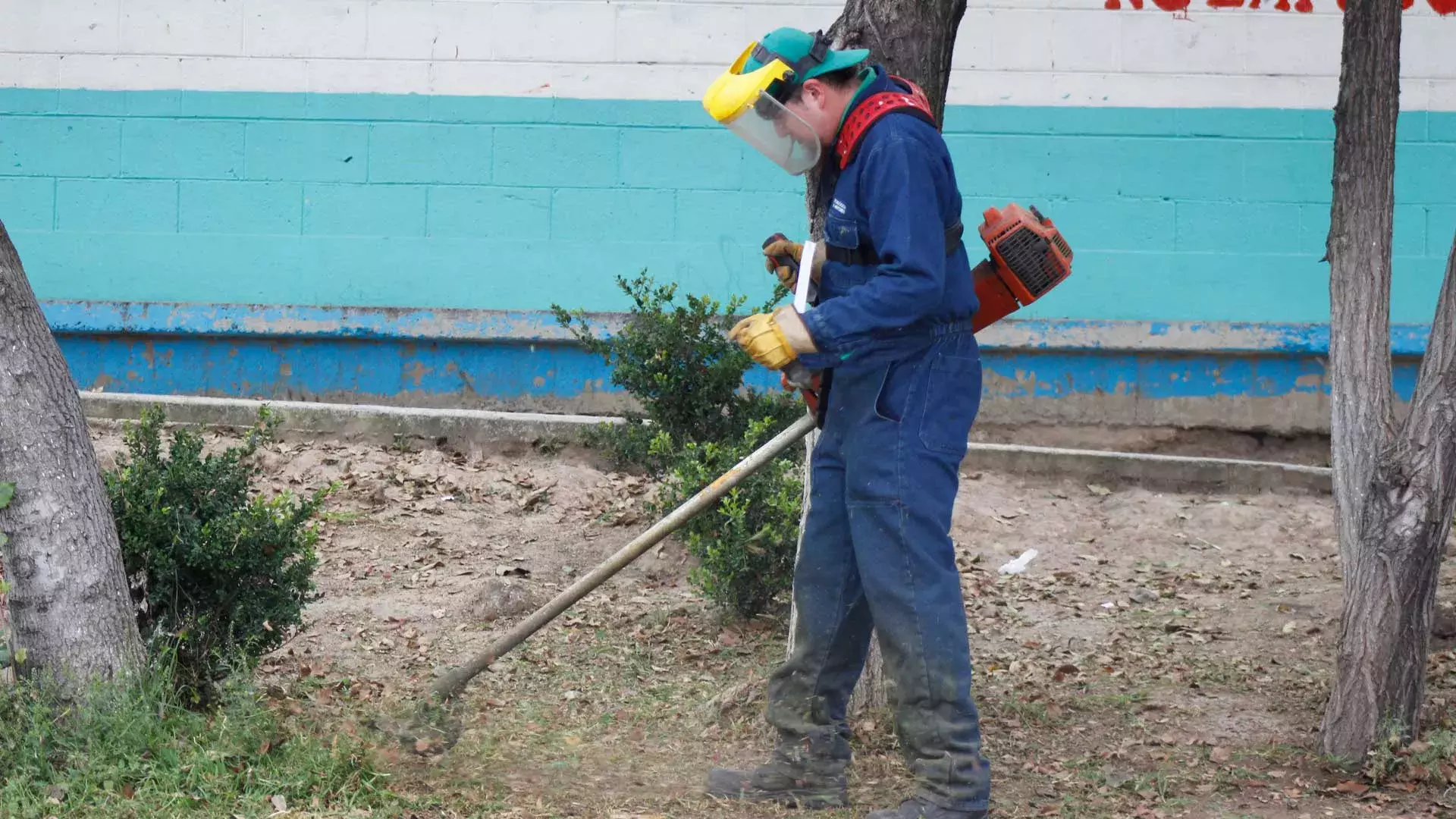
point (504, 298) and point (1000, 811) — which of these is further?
point (504, 298)

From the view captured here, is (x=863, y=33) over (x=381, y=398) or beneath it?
over

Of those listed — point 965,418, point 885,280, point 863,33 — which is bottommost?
point 965,418

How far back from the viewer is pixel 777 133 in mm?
3238

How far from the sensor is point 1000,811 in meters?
3.48

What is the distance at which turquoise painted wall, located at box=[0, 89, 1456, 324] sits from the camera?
24.0ft

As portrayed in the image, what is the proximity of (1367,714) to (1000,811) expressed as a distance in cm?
112

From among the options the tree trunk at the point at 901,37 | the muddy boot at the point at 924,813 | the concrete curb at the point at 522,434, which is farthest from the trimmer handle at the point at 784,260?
the concrete curb at the point at 522,434

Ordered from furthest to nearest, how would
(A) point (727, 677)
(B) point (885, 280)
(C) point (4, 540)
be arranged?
(A) point (727, 677), (C) point (4, 540), (B) point (885, 280)

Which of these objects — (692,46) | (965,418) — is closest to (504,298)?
(692,46)

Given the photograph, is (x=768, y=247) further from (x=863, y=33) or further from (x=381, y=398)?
(x=381, y=398)

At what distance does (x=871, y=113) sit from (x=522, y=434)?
153 inches

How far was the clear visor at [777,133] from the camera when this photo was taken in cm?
318

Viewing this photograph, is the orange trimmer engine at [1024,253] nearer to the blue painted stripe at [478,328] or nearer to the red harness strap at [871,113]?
the red harness strap at [871,113]

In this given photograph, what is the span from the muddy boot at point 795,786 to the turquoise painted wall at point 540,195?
414 centimetres
